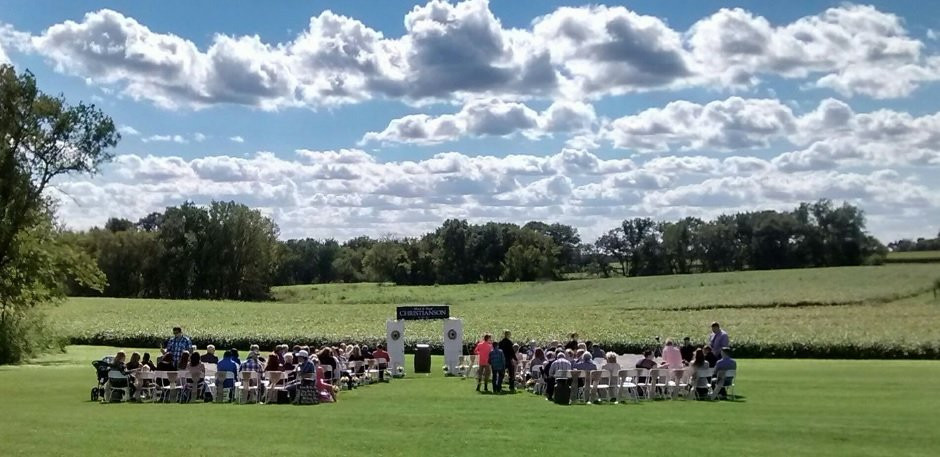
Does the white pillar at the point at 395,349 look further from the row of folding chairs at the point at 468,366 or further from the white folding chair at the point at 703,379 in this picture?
the white folding chair at the point at 703,379

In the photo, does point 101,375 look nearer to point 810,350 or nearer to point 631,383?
point 631,383

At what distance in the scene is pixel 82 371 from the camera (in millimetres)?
32062

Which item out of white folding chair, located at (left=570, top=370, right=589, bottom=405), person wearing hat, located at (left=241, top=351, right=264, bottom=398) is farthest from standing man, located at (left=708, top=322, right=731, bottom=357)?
person wearing hat, located at (left=241, top=351, right=264, bottom=398)

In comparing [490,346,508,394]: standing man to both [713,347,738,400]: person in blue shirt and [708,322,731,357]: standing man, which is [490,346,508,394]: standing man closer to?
[708,322,731,357]: standing man

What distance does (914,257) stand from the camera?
9038cm

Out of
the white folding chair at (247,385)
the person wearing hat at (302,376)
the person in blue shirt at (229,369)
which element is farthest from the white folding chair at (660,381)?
the person in blue shirt at (229,369)

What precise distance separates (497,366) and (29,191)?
26003 millimetres

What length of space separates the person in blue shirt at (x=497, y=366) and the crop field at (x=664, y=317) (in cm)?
1957

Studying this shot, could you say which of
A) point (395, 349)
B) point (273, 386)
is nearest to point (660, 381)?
point (273, 386)

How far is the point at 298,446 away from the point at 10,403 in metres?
9.75

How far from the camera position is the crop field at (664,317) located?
137ft

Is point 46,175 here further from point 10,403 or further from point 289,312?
point 289,312

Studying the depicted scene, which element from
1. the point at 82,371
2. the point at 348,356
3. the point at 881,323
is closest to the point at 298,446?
the point at 348,356

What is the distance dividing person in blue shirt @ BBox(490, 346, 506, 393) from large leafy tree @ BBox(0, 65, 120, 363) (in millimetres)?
24636
